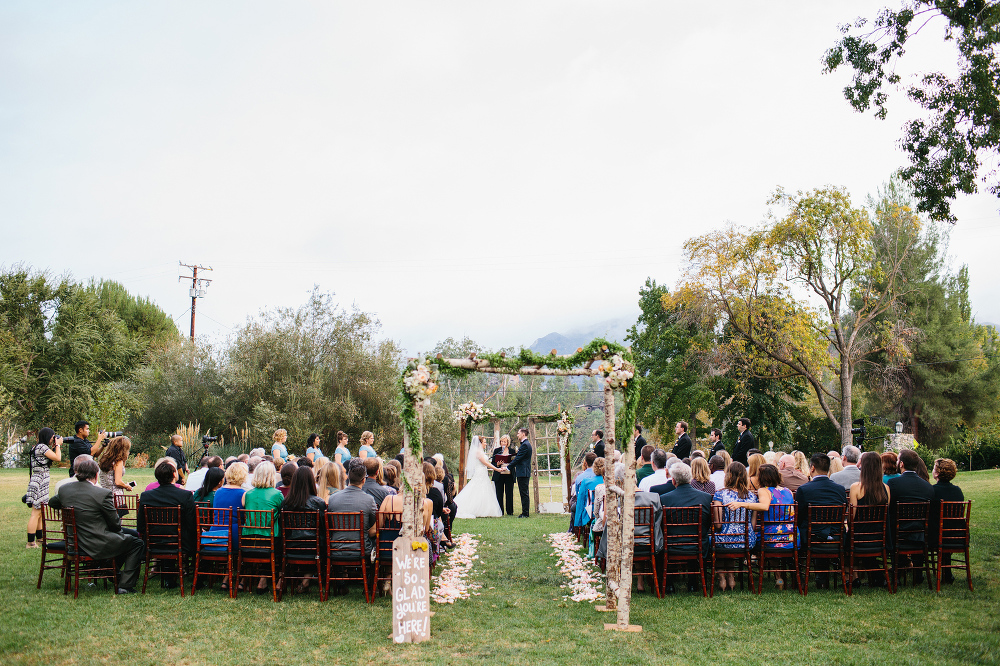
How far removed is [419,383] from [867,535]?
4960 millimetres

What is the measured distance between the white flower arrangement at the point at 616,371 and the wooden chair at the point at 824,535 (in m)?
2.47

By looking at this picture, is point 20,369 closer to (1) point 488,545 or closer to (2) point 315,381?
(2) point 315,381

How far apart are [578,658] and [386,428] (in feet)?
72.9

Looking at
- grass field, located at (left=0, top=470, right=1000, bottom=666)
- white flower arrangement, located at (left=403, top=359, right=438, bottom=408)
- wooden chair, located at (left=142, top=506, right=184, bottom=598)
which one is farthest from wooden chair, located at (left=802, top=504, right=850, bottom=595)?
wooden chair, located at (left=142, top=506, right=184, bottom=598)

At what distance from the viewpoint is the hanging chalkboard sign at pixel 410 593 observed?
18.7ft

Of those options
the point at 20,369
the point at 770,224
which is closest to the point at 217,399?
the point at 20,369

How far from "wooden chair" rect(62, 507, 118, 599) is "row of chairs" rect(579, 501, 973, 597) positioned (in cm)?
563

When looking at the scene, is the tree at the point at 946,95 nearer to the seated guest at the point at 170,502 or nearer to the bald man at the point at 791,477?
the bald man at the point at 791,477

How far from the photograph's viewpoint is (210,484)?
7.59 m

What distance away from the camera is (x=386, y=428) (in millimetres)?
26828

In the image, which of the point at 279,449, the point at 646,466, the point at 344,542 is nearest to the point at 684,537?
the point at 646,466

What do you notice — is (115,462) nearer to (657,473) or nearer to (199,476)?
(199,476)

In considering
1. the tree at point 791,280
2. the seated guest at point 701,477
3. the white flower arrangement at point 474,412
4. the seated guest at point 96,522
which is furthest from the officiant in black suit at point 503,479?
the tree at point 791,280

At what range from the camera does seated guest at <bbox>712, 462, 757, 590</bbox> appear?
7.17 metres
